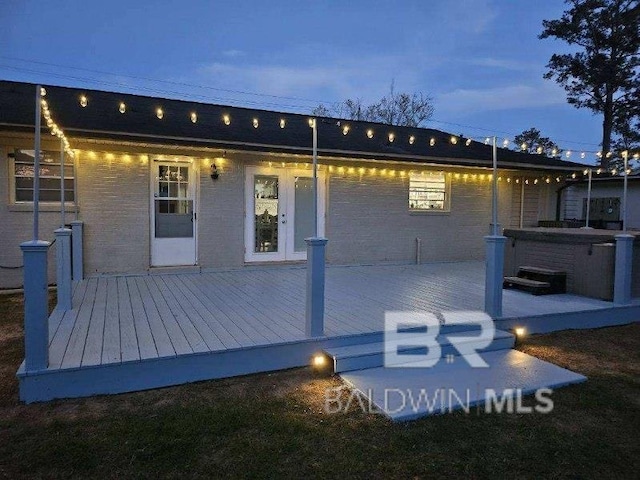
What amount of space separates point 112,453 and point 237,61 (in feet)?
182

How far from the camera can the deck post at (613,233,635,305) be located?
5.58 m

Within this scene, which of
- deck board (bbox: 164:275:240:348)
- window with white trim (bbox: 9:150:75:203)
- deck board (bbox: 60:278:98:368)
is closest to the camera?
deck board (bbox: 60:278:98:368)

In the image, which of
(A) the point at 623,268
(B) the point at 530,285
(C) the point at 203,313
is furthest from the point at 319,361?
(A) the point at 623,268

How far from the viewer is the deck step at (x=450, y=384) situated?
317 cm

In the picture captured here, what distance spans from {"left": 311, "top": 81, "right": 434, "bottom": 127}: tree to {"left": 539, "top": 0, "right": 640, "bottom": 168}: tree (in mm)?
8058

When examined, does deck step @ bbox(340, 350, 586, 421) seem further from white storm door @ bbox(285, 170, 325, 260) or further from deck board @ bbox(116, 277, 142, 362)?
white storm door @ bbox(285, 170, 325, 260)

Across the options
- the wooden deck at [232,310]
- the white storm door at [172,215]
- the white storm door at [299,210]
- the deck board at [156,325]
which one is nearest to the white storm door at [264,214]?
the white storm door at [299,210]

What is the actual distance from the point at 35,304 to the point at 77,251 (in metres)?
3.91

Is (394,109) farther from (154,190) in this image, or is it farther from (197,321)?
(197,321)

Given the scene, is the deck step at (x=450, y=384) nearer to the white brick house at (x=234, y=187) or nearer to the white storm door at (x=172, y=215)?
the white brick house at (x=234, y=187)

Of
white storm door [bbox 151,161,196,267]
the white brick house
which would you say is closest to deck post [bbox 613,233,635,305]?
the white brick house

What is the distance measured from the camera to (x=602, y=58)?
721 inches

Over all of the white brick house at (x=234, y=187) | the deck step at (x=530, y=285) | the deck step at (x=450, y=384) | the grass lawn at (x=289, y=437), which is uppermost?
the white brick house at (x=234, y=187)

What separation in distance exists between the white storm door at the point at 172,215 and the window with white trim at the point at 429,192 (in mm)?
4391
